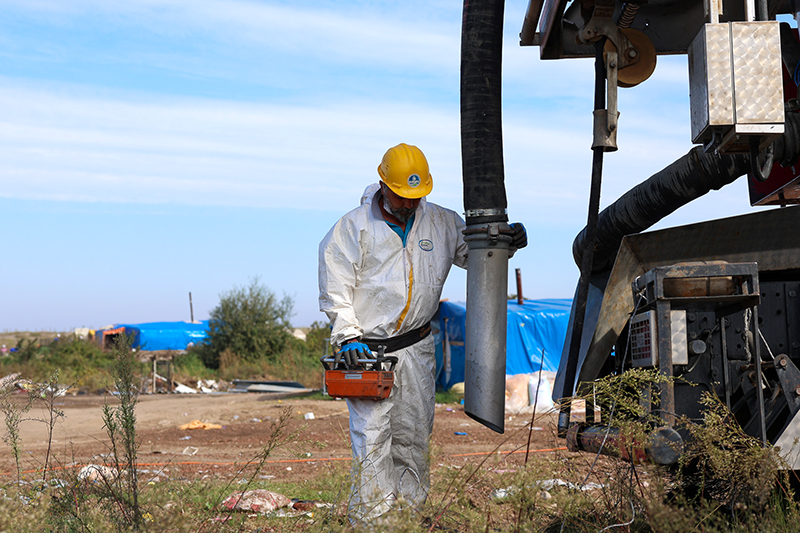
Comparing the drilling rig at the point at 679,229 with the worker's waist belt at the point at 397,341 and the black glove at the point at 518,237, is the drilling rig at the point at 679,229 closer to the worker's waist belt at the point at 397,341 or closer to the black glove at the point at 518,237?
the black glove at the point at 518,237

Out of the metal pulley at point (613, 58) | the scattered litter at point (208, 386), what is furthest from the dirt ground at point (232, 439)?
the scattered litter at point (208, 386)

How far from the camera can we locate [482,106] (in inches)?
146

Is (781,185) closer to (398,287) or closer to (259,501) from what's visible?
(398,287)

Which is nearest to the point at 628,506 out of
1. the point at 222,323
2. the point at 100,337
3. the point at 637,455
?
the point at 637,455

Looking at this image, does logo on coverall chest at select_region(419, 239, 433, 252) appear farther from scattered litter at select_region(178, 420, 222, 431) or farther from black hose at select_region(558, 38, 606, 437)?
scattered litter at select_region(178, 420, 222, 431)

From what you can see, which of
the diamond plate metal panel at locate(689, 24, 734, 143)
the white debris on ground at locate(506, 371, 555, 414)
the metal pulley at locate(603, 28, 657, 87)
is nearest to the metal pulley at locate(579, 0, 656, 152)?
the metal pulley at locate(603, 28, 657, 87)

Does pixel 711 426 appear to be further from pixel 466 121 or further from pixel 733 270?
pixel 466 121

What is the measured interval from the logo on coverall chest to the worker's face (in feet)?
0.54

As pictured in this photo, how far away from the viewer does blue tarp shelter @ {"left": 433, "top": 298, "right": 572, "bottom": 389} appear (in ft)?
45.9

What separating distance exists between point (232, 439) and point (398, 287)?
18.0 ft

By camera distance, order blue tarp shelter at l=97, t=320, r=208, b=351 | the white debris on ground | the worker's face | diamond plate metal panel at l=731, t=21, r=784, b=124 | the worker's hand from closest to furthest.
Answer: diamond plate metal panel at l=731, t=21, r=784, b=124 < the worker's hand < the worker's face < the white debris on ground < blue tarp shelter at l=97, t=320, r=208, b=351

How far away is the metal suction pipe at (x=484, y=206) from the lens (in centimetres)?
371

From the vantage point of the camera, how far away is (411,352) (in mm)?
3998

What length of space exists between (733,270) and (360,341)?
1997mm
